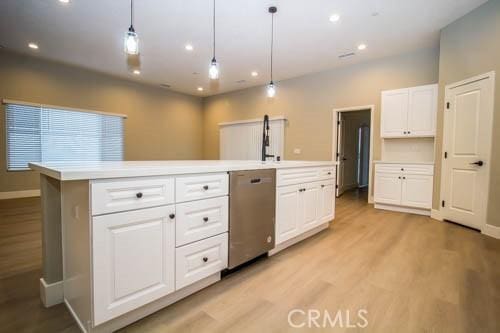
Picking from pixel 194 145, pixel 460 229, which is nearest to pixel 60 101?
pixel 194 145

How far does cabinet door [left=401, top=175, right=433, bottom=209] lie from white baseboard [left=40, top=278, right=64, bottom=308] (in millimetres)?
4800

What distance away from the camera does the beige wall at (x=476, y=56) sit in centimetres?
294

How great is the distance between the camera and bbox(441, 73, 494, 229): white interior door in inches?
121

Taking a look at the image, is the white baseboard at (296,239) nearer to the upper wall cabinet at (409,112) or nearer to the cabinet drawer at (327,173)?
the cabinet drawer at (327,173)

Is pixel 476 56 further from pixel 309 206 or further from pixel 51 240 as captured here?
pixel 51 240

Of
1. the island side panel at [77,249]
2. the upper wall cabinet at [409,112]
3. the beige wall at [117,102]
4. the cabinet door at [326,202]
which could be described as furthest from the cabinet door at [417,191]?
the beige wall at [117,102]

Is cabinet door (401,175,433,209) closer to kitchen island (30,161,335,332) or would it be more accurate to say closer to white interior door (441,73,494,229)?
white interior door (441,73,494,229)

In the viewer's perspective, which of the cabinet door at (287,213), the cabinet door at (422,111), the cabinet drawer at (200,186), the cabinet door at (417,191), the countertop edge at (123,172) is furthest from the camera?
the cabinet door at (422,111)

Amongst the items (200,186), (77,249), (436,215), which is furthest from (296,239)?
(436,215)

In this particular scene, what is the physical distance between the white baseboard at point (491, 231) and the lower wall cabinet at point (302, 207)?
189cm

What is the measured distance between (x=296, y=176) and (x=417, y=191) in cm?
288

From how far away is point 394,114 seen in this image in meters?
4.48

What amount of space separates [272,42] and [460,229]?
4.09 metres

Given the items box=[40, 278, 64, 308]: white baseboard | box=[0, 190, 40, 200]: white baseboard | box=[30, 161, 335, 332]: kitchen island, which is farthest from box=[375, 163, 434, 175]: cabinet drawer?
box=[0, 190, 40, 200]: white baseboard
